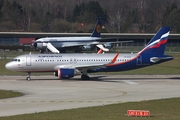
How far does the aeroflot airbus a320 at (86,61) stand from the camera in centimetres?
5009

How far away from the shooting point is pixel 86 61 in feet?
168

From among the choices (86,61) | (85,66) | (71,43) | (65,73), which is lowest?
(65,73)

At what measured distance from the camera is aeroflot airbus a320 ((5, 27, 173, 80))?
50094mm

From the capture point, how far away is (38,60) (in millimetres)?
50281

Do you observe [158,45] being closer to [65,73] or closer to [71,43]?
[65,73]

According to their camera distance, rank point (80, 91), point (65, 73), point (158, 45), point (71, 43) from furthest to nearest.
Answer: point (71, 43) < point (158, 45) < point (65, 73) < point (80, 91)

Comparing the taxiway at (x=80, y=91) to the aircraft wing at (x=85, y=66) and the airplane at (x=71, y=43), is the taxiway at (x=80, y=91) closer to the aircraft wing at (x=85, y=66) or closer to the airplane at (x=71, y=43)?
the aircraft wing at (x=85, y=66)

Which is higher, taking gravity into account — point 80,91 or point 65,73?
point 65,73

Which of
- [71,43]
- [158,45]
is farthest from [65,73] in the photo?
[71,43]

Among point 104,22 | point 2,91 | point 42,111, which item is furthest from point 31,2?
point 42,111

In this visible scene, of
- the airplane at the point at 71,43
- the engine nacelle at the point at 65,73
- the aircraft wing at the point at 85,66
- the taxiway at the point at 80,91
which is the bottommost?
the taxiway at the point at 80,91

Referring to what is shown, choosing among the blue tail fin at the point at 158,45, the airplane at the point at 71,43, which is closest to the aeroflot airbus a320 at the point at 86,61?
the blue tail fin at the point at 158,45

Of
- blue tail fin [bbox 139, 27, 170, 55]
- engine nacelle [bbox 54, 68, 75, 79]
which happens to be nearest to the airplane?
blue tail fin [bbox 139, 27, 170, 55]

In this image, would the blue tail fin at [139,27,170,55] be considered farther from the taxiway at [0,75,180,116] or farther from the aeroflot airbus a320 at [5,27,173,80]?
the taxiway at [0,75,180,116]
